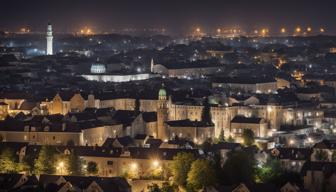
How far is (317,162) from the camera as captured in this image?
89.2 ft

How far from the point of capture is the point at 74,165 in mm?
27844

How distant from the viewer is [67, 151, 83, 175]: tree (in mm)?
27627

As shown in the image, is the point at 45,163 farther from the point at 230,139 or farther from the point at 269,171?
the point at 230,139

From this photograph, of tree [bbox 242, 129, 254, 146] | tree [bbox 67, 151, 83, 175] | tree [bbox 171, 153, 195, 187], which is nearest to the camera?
tree [bbox 171, 153, 195, 187]

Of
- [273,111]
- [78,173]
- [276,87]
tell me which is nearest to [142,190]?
[78,173]

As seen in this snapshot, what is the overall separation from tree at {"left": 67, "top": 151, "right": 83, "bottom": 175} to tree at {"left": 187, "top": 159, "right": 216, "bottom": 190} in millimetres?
3154

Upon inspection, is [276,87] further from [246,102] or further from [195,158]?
[195,158]

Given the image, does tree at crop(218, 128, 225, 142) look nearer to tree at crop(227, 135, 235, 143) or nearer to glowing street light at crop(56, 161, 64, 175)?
tree at crop(227, 135, 235, 143)

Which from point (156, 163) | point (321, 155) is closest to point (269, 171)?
point (321, 155)

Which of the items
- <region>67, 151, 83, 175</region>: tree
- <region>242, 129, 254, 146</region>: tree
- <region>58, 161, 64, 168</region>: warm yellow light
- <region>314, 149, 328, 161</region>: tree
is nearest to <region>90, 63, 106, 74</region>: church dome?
<region>242, 129, 254, 146</region>: tree

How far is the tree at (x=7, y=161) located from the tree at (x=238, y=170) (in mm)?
5466

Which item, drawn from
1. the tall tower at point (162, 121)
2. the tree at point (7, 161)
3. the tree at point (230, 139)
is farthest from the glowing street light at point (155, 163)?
the tall tower at point (162, 121)

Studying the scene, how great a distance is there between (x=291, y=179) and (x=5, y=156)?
7650 millimetres

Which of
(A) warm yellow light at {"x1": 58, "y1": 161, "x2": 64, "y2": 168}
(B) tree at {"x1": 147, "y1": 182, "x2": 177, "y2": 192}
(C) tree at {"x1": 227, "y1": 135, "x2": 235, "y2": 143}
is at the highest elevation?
(C) tree at {"x1": 227, "y1": 135, "x2": 235, "y2": 143}
